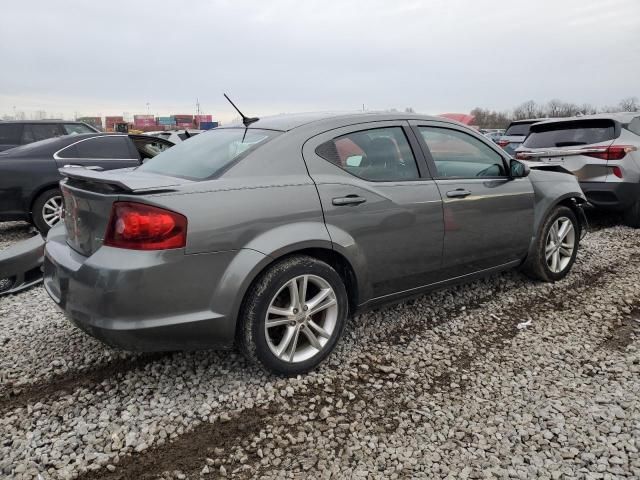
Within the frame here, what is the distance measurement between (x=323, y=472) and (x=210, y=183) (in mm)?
1524

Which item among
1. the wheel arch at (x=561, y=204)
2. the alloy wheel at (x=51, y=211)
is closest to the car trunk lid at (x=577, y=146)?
the wheel arch at (x=561, y=204)

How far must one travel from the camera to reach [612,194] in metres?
6.18

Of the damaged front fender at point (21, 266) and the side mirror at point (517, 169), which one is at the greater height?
the side mirror at point (517, 169)

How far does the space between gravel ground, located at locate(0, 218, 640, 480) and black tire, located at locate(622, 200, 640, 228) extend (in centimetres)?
337

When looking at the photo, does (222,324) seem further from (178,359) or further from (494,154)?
(494,154)

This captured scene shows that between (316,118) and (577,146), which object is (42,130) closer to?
(316,118)

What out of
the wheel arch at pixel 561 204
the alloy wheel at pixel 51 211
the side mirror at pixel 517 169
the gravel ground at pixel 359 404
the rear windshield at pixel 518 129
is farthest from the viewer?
the rear windshield at pixel 518 129

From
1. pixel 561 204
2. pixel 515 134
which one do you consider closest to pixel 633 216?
pixel 561 204

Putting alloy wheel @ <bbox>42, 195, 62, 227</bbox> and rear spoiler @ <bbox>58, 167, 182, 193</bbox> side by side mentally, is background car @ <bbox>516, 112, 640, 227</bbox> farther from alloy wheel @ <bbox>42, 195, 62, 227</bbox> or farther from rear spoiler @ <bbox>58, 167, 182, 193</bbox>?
alloy wheel @ <bbox>42, 195, 62, 227</bbox>

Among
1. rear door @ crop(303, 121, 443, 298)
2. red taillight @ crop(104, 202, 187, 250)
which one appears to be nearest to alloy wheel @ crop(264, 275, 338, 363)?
rear door @ crop(303, 121, 443, 298)

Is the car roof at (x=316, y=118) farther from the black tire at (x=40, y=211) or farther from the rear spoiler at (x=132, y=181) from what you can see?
the black tire at (x=40, y=211)

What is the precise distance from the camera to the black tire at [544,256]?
4172 millimetres

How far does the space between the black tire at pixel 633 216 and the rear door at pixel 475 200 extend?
345 cm

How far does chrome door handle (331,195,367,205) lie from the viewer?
9.28 feet
